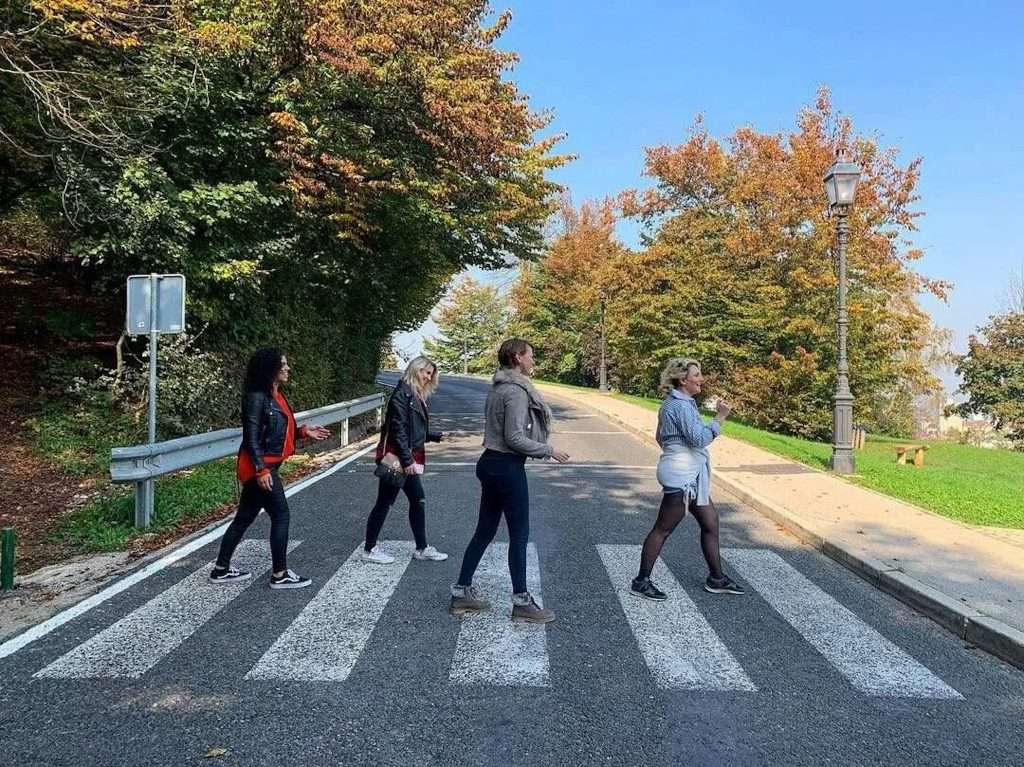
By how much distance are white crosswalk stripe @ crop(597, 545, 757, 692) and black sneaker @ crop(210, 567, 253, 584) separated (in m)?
2.85

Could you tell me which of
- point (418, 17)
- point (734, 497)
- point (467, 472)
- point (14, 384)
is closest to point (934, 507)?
point (734, 497)

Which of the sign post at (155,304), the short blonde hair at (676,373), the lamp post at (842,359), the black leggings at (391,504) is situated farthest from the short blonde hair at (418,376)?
the lamp post at (842,359)

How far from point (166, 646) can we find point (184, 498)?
436cm

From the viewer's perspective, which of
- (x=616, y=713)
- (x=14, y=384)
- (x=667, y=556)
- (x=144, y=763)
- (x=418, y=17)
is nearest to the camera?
(x=144, y=763)

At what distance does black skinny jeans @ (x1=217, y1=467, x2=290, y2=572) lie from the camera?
17.7 ft

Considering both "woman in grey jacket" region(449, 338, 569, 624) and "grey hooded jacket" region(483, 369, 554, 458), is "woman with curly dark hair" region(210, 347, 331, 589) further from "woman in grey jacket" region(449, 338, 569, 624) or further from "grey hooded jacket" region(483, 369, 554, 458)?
"grey hooded jacket" region(483, 369, 554, 458)

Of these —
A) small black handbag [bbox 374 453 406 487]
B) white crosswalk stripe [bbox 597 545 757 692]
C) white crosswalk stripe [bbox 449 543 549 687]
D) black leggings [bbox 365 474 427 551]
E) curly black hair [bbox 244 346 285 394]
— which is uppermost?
curly black hair [bbox 244 346 285 394]

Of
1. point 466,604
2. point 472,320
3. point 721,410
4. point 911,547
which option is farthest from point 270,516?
point 472,320

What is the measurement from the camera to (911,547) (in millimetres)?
6684

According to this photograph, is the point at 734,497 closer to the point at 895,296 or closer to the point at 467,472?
the point at 467,472

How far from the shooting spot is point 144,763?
9.72 feet

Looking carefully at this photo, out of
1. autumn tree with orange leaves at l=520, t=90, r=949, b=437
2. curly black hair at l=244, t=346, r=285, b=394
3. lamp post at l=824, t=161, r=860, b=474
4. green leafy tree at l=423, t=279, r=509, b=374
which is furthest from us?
green leafy tree at l=423, t=279, r=509, b=374

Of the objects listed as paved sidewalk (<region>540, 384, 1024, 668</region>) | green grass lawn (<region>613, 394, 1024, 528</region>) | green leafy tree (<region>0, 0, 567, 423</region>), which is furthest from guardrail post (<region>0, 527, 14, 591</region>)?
green grass lawn (<region>613, 394, 1024, 528</region>)

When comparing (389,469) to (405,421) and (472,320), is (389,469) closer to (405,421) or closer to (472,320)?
(405,421)
